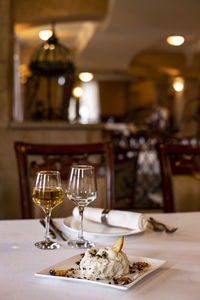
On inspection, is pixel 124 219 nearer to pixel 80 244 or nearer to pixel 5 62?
pixel 80 244

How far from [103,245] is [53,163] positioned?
89 centimetres

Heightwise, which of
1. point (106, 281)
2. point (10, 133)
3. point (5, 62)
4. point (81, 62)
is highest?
point (81, 62)

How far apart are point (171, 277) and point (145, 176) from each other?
3472 mm

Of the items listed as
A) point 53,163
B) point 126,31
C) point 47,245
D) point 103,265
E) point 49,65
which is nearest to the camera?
point 103,265

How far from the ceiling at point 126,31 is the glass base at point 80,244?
4786 millimetres

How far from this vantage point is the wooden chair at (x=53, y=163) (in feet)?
6.39

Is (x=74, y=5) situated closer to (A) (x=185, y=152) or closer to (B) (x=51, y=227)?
(A) (x=185, y=152)

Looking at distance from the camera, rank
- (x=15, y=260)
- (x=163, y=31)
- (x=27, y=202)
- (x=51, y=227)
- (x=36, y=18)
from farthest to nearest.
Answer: (x=163, y=31) → (x=36, y=18) → (x=27, y=202) → (x=51, y=227) → (x=15, y=260)

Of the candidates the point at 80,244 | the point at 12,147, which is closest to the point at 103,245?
the point at 80,244

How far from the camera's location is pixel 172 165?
85.5 inches

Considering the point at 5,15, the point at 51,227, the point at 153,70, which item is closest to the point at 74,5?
the point at 5,15

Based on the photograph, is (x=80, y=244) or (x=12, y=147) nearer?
(x=80, y=244)

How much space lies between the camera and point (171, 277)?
1006mm

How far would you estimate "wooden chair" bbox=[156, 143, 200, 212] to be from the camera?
83.1 inches
